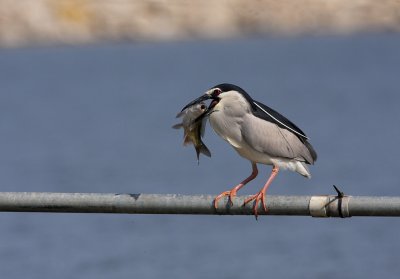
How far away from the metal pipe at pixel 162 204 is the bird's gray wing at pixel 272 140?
1732 millimetres

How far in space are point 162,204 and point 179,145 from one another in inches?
620

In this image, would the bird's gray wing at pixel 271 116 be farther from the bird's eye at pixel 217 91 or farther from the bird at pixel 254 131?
the bird's eye at pixel 217 91

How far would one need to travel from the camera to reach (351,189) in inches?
604

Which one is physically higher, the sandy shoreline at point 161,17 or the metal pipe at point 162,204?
the sandy shoreline at point 161,17

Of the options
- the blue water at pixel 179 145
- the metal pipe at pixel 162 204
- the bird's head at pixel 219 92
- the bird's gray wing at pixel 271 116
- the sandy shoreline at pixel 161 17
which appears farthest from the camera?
the sandy shoreline at pixel 161 17

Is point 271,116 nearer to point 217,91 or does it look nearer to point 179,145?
point 217,91

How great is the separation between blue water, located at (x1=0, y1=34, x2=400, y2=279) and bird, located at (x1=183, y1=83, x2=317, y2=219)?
15.8 feet

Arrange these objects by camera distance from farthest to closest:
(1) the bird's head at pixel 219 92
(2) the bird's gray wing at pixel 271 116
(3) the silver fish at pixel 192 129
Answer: (2) the bird's gray wing at pixel 271 116 < (1) the bird's head at pixel 219 92 < (3) the silver fish at pixel 192 129

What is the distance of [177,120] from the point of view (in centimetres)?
1834

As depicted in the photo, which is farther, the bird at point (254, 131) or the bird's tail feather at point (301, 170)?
the bird's tail feather at point (301, 170)

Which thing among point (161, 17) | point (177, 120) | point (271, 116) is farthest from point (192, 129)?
point (161, 17)

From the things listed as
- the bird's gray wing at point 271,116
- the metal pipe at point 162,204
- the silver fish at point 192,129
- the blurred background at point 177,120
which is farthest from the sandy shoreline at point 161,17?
the metal pipe at point 162,204

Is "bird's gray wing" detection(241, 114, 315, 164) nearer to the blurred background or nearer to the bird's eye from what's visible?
the bird's eye

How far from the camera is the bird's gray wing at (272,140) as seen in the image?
6.77m
